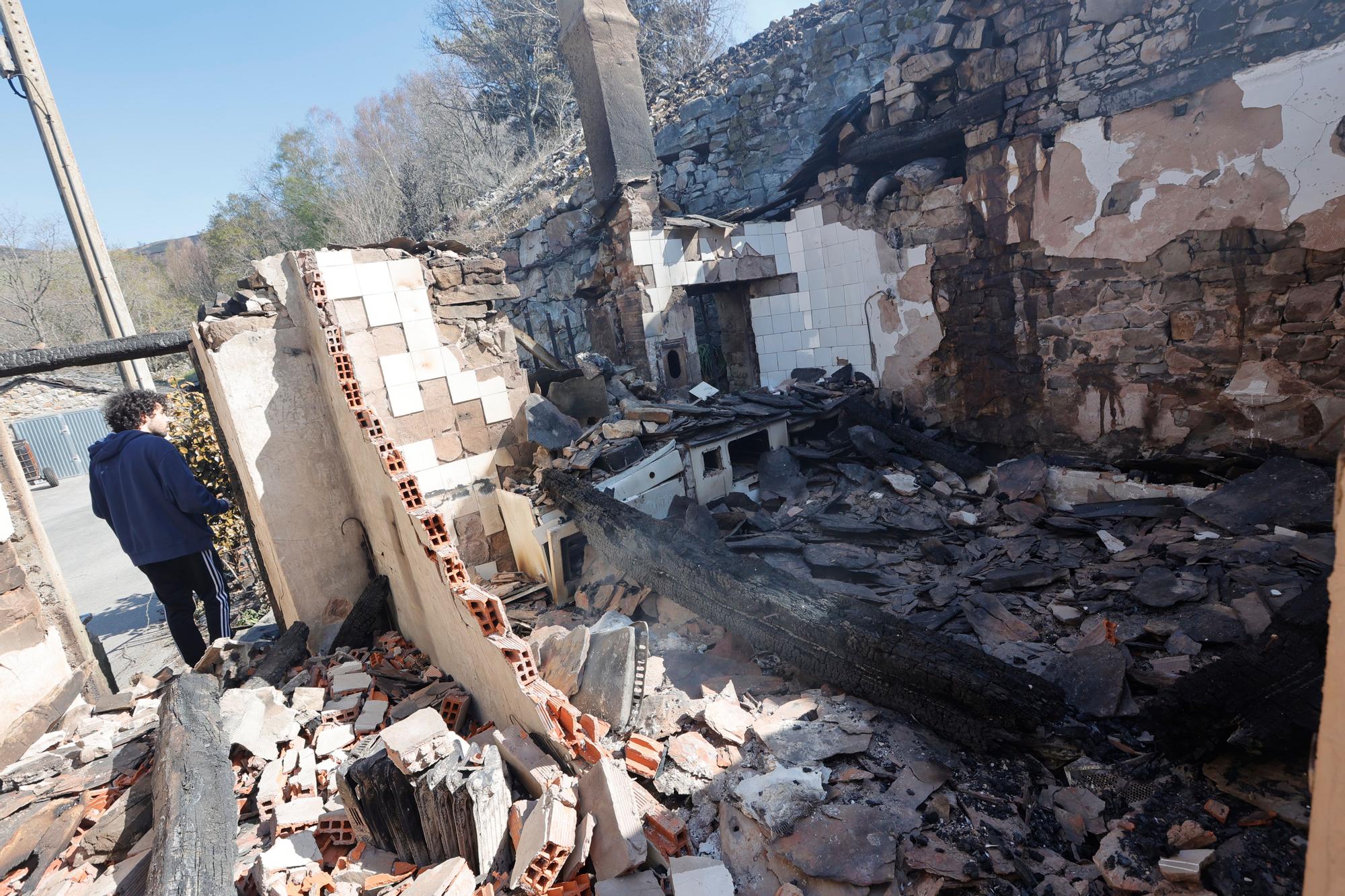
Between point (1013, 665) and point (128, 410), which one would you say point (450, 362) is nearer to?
point (128, 410)

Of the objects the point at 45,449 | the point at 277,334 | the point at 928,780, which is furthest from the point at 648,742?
the point at 45,449

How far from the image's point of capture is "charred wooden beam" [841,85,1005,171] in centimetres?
634

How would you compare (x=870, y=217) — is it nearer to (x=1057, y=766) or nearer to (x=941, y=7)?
(x=941, y=7)

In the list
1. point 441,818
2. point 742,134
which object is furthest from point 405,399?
point 742,134

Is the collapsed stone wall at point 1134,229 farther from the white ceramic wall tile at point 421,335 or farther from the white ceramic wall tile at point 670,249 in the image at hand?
the white ceramic wall tile at point 421,335

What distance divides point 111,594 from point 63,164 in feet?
20.8

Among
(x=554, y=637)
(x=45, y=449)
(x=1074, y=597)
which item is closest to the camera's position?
(x=554, y=637)

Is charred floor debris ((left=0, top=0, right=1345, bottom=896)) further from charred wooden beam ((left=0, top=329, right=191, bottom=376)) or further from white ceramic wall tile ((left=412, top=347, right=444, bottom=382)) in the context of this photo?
charred wooden beam ((left=0, top=329, right=191, bottom=376))

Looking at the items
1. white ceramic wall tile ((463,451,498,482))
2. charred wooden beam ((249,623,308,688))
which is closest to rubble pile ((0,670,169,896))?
charred wooden beam ((249,623,308,688))

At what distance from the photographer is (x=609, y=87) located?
913 centimetres

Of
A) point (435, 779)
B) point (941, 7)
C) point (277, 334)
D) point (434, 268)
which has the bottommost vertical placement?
point (435, 779)

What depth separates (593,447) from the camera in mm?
6141

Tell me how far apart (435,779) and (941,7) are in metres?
8.08

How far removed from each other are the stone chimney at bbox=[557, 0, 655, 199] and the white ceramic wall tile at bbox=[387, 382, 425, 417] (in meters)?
4.88
